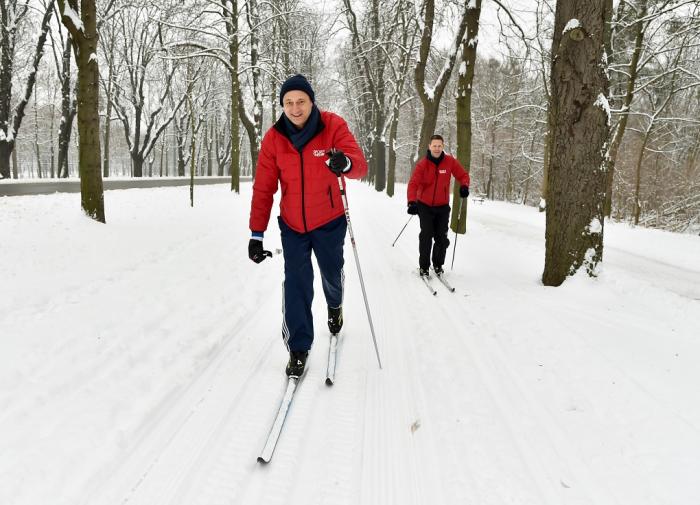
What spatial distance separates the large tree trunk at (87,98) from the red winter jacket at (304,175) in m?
6.89

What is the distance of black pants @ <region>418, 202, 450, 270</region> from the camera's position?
5961mm

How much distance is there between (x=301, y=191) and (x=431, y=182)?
11.3 feet

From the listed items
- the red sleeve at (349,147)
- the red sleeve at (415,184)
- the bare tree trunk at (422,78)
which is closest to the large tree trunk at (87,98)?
the red sleeve at (415,184)

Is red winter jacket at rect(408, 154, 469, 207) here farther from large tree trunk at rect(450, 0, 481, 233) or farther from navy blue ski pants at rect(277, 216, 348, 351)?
large tree trunk at rect(450, 0, 481, 233)

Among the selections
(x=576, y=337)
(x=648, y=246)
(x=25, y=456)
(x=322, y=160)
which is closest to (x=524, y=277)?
(x=576, y=337)

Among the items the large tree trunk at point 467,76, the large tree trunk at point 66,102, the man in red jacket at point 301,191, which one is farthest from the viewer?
the large tree trunk at point 66,102

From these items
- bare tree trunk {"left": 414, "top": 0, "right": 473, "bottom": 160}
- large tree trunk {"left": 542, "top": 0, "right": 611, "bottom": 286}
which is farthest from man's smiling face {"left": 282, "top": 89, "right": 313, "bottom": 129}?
bare tree trunk {"left": 414, "top": 0, "right": 473, "bottom": 160}

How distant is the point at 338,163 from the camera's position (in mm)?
2846

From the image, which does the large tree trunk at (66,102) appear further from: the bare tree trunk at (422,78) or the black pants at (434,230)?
the black pants at (434,230)

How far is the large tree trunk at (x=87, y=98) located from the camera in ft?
25.4

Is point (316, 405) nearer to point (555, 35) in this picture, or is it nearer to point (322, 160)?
point (322, 160)

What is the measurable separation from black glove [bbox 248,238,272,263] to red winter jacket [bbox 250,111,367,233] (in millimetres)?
114

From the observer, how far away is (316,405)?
2.72 m

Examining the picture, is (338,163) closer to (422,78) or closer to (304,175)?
(304,175)
